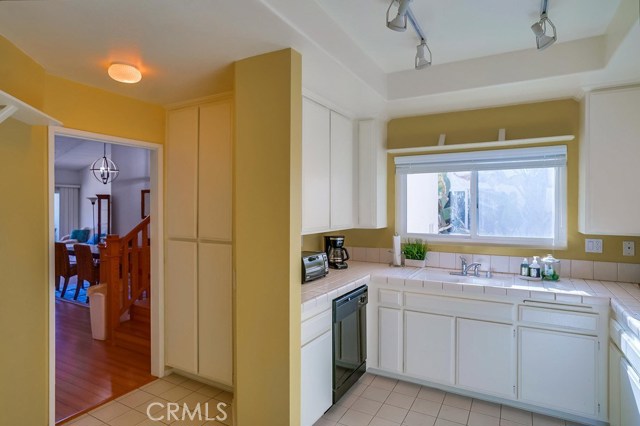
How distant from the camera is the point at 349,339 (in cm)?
263

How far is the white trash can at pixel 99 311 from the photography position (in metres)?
3.79

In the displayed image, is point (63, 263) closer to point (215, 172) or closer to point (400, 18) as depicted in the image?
point (215, 172)

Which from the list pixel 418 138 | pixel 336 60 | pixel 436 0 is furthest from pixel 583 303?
pixel 336 60

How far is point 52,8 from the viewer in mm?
1544

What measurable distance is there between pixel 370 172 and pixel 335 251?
83 centimetres

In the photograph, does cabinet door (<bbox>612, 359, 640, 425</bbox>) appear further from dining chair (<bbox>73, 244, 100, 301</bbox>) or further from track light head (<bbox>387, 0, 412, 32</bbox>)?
dining chair (<bbox>73, 244, 100, 301</bbox>)

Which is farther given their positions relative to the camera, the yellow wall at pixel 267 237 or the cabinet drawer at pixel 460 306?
the cabinet drawer at pixel 460 306

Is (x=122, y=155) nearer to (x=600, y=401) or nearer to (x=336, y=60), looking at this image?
(x=336, y=60)

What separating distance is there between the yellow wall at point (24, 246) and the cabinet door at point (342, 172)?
1.98 m

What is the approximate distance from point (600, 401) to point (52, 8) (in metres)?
3.77

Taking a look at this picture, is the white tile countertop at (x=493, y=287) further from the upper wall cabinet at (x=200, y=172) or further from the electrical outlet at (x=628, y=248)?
the upper wall cabinet at (x=200, y=172)

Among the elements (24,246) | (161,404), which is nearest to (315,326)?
(161,404)

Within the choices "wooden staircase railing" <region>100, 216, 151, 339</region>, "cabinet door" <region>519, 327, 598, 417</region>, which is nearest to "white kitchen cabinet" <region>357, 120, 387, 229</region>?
"cabinet door" <region>519, 327, 598, 417</region>

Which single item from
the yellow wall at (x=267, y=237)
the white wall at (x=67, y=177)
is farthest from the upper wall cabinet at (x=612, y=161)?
the white wall at (x=67, y=177)
